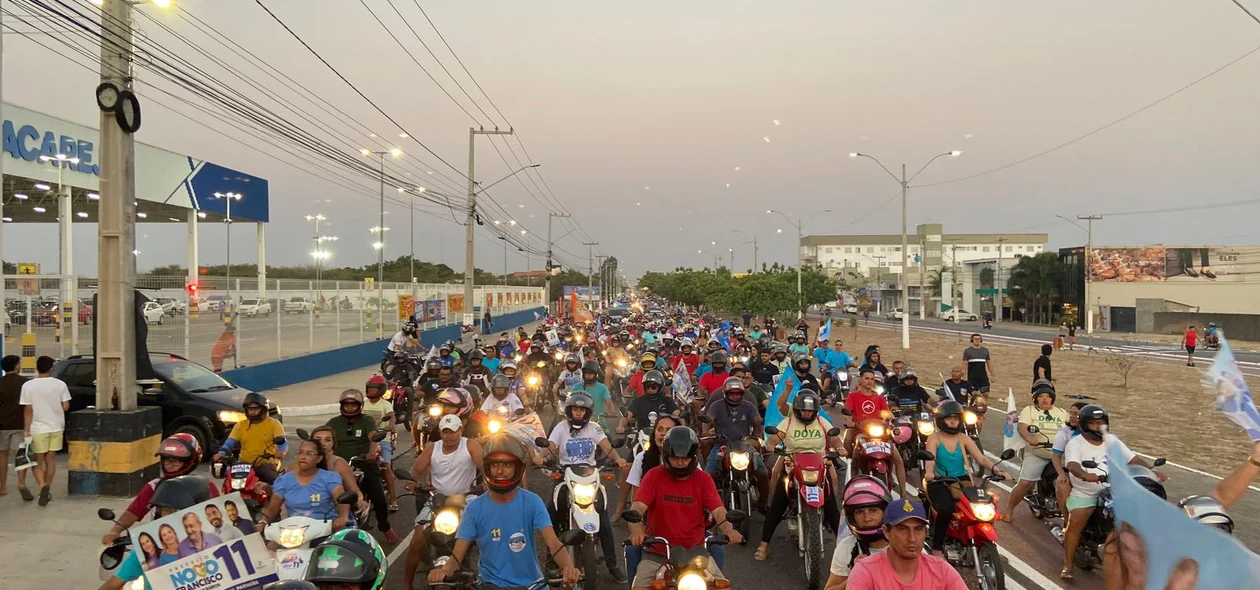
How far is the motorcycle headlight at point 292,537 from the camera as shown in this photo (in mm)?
5113

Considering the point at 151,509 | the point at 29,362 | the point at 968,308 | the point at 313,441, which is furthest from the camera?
the point at 968,308

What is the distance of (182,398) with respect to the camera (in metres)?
12.8

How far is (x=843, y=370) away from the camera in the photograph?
16812 millimetres

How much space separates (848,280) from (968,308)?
45712 millimetres

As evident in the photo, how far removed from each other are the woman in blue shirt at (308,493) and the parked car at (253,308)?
16.0 metres

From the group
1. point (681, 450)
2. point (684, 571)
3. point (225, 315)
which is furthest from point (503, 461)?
point (225, 315)

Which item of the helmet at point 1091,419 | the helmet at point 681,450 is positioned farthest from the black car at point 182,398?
the helmet at point 1091,419

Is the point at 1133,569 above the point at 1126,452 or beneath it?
above

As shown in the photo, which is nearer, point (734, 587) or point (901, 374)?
point (734, 587)

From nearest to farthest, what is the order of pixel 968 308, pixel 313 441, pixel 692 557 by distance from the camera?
pixel 692 557 < pixel 313 441 < pixel 968 308

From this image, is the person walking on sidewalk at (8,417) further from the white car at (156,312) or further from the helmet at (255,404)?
the white car at (156,312)

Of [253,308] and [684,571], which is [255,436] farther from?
[253,308]

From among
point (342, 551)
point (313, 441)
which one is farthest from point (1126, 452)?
point (313, 441)

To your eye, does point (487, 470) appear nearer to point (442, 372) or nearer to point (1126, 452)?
point (1126, 452)
